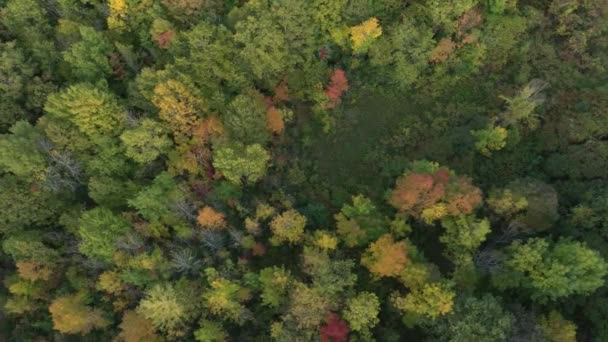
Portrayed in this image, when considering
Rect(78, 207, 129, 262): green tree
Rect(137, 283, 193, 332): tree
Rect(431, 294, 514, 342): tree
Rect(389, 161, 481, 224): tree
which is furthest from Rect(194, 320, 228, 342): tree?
Rect(389, 161, 481, 224): tree

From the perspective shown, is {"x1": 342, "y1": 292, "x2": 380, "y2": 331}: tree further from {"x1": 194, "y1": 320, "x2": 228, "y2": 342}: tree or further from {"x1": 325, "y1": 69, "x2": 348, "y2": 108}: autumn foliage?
{"x1": 325, "y1": 69, "x2": 348, "y2": 108}: autumn foliage

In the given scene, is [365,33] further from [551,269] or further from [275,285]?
[551,269]

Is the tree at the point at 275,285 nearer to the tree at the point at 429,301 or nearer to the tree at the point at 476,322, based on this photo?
the tree at the point at 429,301

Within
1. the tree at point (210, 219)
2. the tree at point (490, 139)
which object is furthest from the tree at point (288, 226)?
the tree at point (490, 139)

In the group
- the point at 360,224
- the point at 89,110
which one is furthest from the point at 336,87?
the point at 89,110

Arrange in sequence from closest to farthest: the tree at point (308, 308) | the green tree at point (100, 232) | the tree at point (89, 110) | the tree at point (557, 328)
→ 1. the tree at point (557, 328)
2. the tree at point (308, 308)
3. the green tree at point (100, 232)
4. the tree at point (89, 110)
